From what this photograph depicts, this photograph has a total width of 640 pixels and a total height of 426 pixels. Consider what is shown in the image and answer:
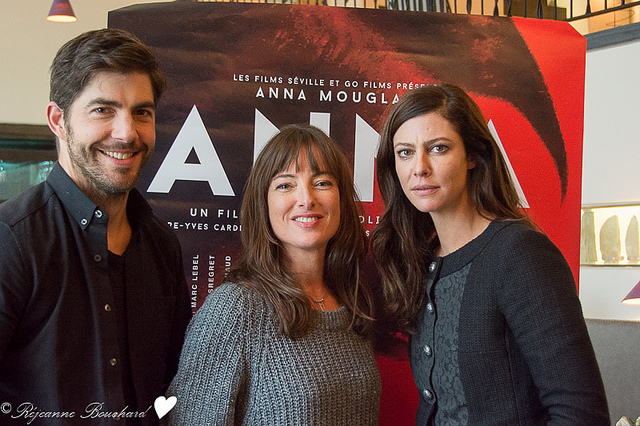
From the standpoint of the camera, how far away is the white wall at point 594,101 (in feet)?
18.0

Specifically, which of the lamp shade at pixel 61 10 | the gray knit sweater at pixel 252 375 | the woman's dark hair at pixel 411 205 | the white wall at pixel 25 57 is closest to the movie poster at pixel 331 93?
the woman's dark hair at pixel 411 205

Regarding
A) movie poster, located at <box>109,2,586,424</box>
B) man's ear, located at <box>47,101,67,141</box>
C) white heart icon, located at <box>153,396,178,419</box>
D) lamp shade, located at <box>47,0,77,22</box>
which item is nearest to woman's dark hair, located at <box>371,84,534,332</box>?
movie poster, located at <box>109,2,586,424</box>

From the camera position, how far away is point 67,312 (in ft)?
5.50

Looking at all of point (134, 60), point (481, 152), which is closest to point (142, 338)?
point (134, 60)

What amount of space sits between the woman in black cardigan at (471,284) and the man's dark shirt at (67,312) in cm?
77

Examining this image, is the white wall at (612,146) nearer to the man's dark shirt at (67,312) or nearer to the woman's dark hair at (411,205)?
the woman's dark hair at (411,205)

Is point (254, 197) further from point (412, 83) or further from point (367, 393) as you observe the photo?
point (412, 83)

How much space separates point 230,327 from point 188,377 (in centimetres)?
17

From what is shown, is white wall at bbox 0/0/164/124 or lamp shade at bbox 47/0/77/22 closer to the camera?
lamp shade at bbox 47/0/77/22

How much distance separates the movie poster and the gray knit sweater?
68cm

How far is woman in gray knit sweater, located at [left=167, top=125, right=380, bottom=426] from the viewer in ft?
6.05

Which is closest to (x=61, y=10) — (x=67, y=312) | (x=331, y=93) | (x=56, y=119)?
(x=331, y=93)

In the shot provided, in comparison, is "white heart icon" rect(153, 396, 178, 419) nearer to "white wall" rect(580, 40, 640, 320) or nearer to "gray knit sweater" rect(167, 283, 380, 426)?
"gray knit sweater" rect(167, 283, 380, 426)

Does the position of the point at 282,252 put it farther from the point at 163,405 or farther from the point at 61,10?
the point at 61,10
